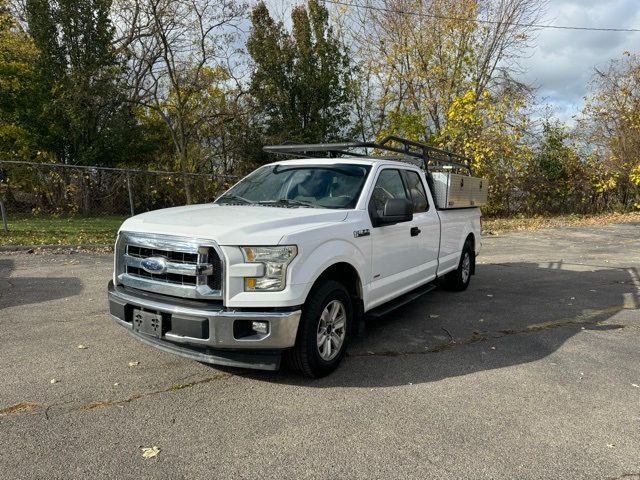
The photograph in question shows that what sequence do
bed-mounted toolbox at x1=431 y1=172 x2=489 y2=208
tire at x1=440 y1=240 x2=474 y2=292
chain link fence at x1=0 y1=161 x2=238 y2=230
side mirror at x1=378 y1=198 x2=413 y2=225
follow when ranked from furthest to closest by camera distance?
chain link fence at x1=0 y1=161 x2=238 y2=230
tire at x1=440 y1=240 x2=474 y2=292
bed-mounted toolbox at x1=431 y1=172 x2=489 y2=208
side mirror at x1=378 y1=198 x2=413 y2=225

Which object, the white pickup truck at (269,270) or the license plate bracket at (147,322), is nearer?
the white pickup truck at (269,270)

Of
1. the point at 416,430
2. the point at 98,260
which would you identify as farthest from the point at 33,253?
the point at 416,430

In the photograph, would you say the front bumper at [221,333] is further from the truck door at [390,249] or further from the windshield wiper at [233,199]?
the windshield wiper at [233,199]

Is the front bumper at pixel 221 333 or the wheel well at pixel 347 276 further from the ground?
the wheel well at pixel 347 276

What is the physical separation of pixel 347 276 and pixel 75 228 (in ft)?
36.8

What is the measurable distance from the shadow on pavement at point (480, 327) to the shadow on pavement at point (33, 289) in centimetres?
401

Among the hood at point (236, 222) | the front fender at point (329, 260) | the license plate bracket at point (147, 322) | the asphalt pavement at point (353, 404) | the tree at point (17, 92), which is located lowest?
the asphalt pavement at point (353, 404)

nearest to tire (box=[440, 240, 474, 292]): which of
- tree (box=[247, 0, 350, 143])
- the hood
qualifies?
the hood

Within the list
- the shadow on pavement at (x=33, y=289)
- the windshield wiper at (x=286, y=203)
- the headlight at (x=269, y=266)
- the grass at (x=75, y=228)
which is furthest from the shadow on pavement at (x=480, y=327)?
the grass at (x=75, y=228)

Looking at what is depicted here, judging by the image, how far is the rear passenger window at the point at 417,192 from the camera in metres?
5.74

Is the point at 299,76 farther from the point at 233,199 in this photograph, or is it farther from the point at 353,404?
the point at 353,404

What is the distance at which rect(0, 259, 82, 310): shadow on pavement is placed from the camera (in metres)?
6.51

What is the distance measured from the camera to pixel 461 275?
7.42 metres

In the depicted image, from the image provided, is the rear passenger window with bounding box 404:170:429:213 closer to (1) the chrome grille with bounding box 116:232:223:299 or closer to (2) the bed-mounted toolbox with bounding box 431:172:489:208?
(2) the bed-mounted toolbox with bounding box 431:172:489:208
